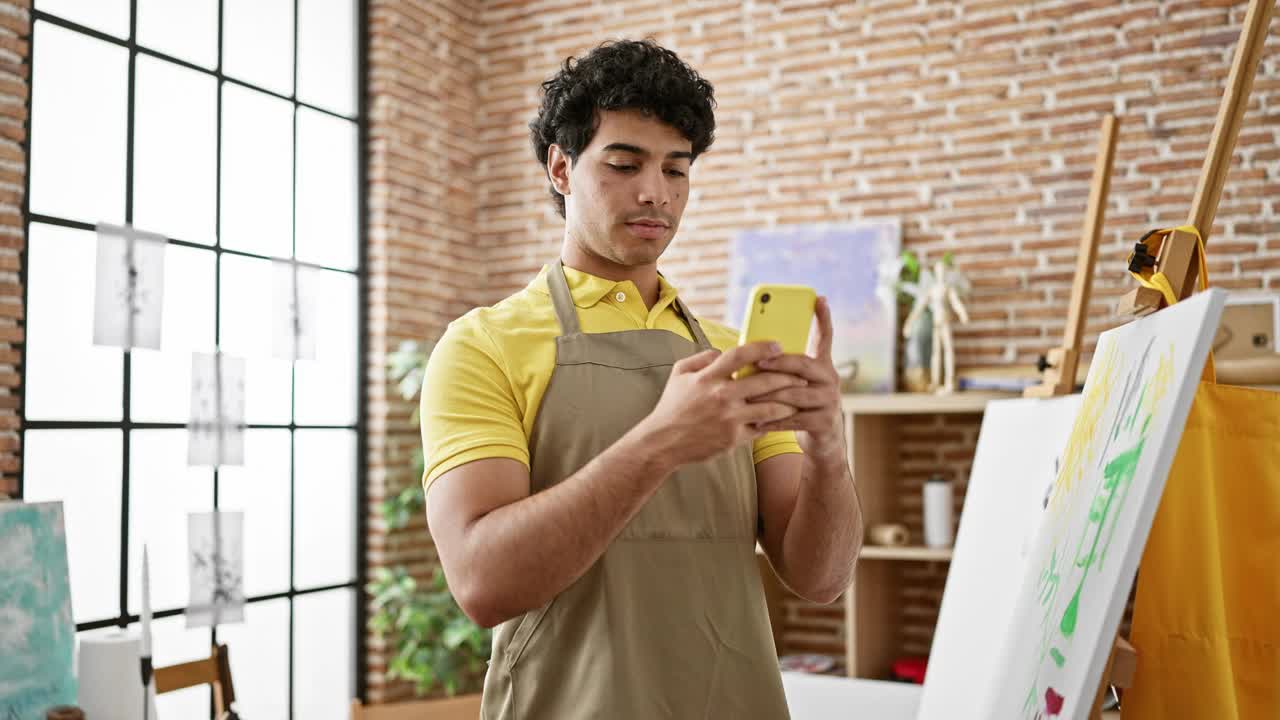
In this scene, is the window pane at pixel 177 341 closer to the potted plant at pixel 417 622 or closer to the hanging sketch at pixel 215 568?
the hanging sketch at pixel 215 568

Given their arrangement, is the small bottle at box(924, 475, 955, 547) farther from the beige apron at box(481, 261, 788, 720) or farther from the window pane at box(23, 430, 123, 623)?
the window pane at box(23, 430, 123, 623)

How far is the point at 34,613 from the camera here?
2699mm

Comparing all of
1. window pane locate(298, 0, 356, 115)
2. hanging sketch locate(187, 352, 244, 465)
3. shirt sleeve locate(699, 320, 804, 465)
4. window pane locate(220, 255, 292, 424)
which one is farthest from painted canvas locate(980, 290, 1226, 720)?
window pane locate(298, 0, 356, 115)

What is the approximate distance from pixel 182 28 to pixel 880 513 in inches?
123

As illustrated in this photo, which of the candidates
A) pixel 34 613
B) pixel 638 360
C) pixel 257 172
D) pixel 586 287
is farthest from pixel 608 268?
pixel 257 172

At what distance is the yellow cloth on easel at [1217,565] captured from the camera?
1.39 meters

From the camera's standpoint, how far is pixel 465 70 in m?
5.21

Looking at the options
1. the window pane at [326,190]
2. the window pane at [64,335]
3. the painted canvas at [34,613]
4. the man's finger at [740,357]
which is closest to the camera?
the man's finger at [740,357]

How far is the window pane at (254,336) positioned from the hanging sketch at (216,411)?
0.23 ft

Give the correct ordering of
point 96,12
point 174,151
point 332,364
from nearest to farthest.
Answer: point 96,12 → point 174,151 → point 332,364

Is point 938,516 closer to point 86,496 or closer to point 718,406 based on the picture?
point 86,496

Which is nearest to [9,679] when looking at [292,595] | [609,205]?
[292,595]

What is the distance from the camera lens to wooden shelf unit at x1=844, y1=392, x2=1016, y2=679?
3883mm

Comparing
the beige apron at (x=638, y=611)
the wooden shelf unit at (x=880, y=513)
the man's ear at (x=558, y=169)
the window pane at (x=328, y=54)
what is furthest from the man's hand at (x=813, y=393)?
the window pane at (x=328, y=54)
